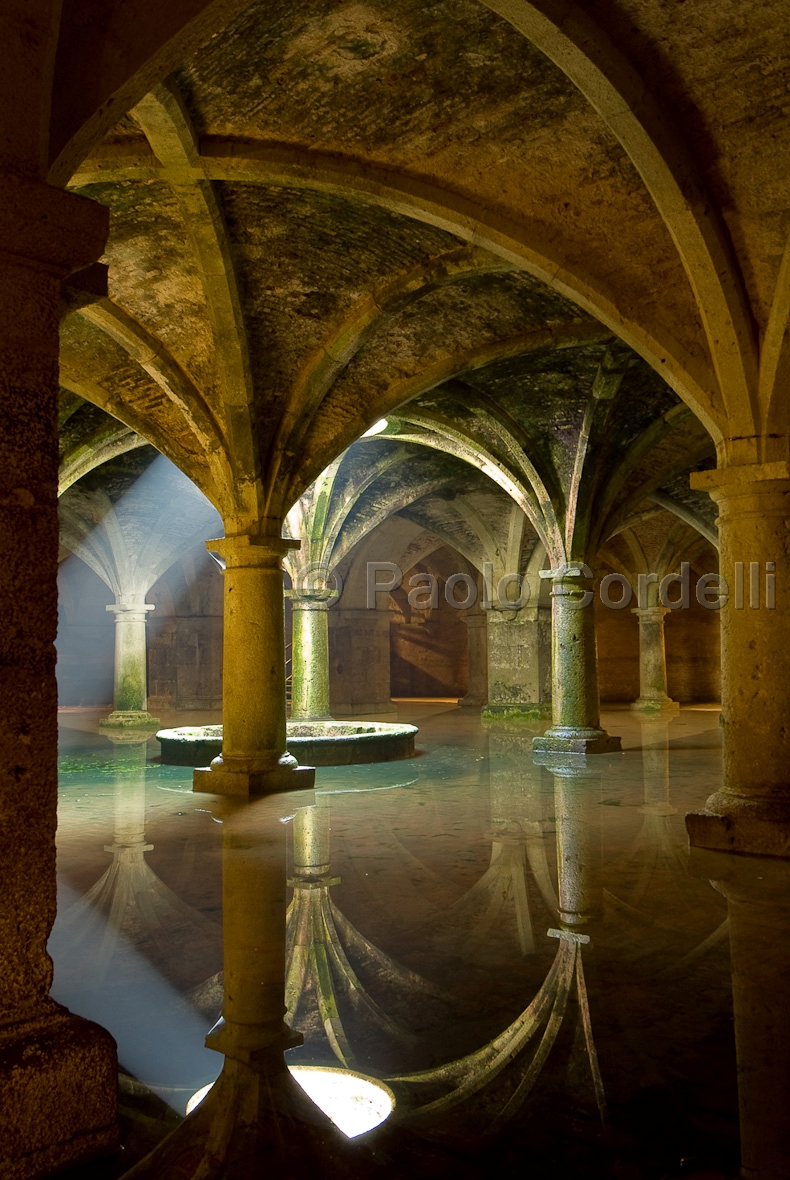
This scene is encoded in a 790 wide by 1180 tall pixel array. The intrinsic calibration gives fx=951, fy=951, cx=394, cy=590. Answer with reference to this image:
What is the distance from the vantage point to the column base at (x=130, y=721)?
53.2ft

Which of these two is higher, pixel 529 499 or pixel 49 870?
pixel 529 499

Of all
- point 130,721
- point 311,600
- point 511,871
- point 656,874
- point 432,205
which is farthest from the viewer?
point 130,721

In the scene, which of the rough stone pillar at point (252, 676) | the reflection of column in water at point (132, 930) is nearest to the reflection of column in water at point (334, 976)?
the reflection of column in water at point (132, 930)

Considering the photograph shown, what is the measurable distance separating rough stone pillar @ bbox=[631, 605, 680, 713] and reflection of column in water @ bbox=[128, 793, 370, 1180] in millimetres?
15586

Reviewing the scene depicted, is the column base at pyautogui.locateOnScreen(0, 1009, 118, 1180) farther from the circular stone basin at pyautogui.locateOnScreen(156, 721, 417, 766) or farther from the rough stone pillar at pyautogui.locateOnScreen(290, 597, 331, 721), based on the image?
the rough stone pillar at pyautogui.locateOnScreen(290, 597, 331, 721)

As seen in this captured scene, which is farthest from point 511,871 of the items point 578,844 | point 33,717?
point 33,717

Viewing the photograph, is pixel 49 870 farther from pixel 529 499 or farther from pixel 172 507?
pixel 172 507

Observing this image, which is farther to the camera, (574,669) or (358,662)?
(358,662)

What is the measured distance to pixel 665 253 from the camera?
5.57 metres

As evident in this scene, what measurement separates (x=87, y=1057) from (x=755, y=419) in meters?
4.81

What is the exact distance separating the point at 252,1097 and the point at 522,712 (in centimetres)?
1447

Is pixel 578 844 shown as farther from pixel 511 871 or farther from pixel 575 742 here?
pixel 575 742

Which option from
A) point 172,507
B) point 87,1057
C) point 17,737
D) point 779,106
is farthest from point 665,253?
point 172,507

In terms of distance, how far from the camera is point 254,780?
8008 mm
